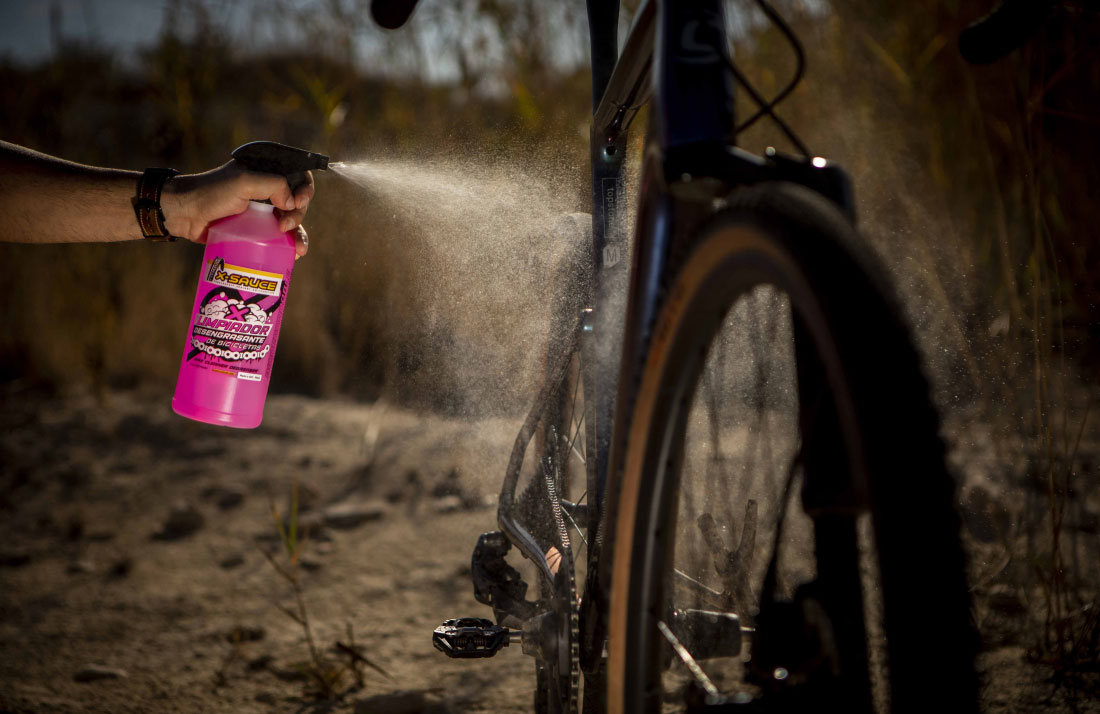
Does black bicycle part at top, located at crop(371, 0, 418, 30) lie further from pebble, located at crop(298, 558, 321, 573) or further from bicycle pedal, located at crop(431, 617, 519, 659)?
pebble, located at crop(298, 558, 321, 573)

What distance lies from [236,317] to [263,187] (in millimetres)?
290

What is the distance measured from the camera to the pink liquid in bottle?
5.36 ft

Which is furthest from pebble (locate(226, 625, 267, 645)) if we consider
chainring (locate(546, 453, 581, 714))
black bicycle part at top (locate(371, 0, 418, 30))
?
black bicycle part at top (locate(371, 0, 418, 30))

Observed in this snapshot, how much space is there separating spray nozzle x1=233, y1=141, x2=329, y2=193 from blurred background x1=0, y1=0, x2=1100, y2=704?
18.7 inches

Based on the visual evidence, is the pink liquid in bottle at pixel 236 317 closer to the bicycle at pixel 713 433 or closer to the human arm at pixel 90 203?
the human arm at pixel 90 203

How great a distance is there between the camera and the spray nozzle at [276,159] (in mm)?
1508

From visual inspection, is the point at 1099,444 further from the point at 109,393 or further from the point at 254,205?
the point at 109,393

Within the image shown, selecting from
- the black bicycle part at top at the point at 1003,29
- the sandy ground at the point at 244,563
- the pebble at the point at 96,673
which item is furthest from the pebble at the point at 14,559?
the black bicycle part at top at the point at 1003,29

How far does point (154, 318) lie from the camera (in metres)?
4.64

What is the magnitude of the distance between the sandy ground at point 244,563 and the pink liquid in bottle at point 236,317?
72 centimetres

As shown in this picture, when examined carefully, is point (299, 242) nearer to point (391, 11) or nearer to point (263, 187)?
point (263, 187)

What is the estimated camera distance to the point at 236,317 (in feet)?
5.43

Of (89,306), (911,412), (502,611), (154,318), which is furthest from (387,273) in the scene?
(911,412)

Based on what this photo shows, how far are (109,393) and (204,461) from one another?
1263 millimetres
